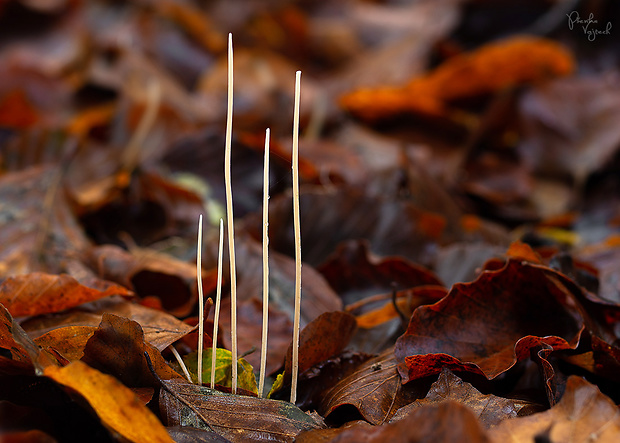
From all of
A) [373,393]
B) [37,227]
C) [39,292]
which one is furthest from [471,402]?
[37,227]

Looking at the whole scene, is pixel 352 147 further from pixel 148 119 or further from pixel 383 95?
pixel 148 119

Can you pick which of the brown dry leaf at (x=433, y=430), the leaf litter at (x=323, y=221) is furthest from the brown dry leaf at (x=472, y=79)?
the brown dry leaf at (x=433, y=430)

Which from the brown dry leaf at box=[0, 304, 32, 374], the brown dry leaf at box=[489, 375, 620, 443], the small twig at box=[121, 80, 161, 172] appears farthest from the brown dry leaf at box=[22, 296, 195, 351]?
the small twig at box=[121, 80, 161, 172]

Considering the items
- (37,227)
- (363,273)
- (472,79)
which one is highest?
(472,79)

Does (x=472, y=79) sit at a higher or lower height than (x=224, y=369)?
higher

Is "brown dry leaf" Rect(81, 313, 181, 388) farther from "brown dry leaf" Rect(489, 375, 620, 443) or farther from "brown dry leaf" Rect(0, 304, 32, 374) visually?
"brown dry leaf" Rect(489, 375, 620, 443)

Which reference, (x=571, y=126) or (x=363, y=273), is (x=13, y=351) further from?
(x=571, y=126)

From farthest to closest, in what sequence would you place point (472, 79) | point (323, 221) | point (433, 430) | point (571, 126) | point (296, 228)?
point (472, 79)
point (571, 126)
point (323, 221)
point (296, 228)
point (433, 430)
